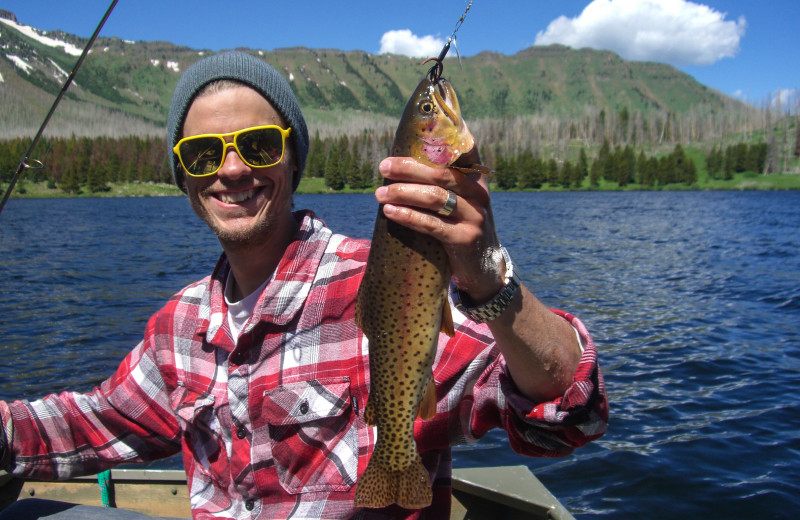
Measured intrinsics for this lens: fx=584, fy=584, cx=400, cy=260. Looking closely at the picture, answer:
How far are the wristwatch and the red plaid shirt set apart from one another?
45 centimetres

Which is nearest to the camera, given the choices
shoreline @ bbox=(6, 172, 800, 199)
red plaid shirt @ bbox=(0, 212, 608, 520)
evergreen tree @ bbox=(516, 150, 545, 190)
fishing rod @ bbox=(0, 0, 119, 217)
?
red plaid shirt @ bbox=(0, 212, 608, 520)

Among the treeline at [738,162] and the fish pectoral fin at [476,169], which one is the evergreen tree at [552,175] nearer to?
the treeline at [738,162]

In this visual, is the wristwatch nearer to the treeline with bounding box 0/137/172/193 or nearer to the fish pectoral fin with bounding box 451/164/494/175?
the fish pectoral fin with bounding box 451/164/494/175

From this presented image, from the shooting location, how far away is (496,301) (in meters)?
2.24

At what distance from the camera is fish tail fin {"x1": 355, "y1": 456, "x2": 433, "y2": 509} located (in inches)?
102

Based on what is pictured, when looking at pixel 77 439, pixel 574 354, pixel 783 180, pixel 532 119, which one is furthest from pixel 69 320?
pixel 532 119

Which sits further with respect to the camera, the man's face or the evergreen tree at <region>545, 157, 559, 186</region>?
the evergreen tree at <region>545, 157, 559, 186</region>

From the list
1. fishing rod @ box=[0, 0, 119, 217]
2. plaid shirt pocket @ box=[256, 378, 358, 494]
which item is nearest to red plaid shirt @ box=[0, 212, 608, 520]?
plaid shirt pocket @ box=[256, 378, 358, 494]

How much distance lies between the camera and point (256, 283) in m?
3.44

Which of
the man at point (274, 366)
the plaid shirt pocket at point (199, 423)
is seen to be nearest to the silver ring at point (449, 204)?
the man at point (274, 366)

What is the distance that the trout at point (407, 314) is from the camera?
7.54ft

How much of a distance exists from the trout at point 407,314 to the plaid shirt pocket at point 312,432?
38 cm

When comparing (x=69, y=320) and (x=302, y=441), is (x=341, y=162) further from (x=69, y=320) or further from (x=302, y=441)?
(x=302, y=441)

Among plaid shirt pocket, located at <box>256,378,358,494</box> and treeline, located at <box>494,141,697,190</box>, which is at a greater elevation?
treeline, located at <box>494,141,697,190</box>
